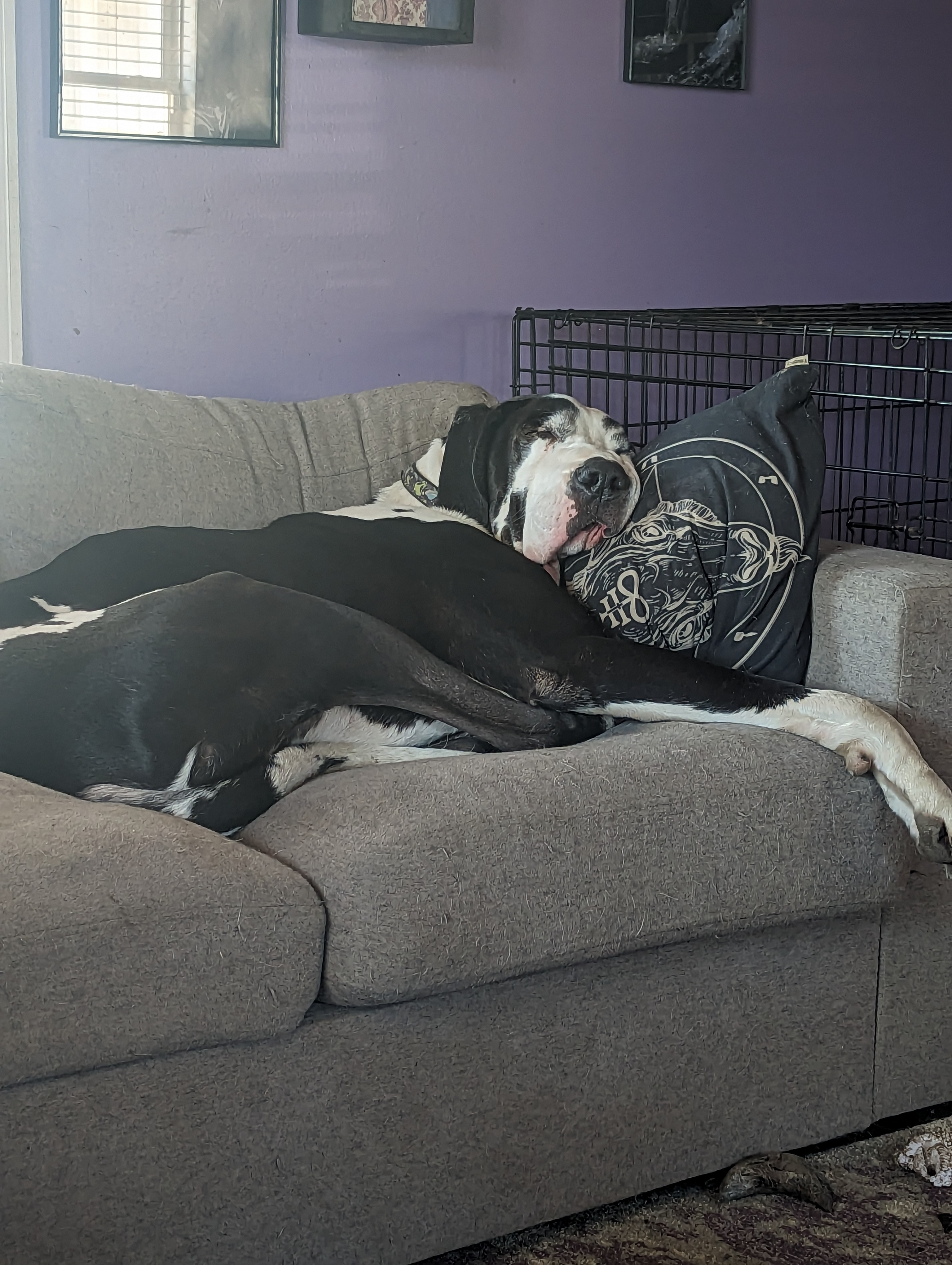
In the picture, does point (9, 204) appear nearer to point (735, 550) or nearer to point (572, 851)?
point (735, 550)

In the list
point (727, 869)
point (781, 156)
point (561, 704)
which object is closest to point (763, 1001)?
point (727, 869)

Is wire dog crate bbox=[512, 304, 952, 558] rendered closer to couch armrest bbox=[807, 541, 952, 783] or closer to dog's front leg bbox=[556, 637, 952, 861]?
couch armrest bbox=[807, 541, 952, 783]

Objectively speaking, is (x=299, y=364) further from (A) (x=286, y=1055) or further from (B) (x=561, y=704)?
(A) (x=286, y=1055)

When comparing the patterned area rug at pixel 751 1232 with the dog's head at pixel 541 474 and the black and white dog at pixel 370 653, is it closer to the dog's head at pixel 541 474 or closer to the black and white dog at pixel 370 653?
the black and white dog at pixel 370 653

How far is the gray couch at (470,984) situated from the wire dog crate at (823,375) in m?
0.56

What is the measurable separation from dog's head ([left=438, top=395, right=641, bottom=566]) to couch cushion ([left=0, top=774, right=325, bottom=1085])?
0.84 meters

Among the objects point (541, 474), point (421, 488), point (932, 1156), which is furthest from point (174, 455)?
point (932, 1156)

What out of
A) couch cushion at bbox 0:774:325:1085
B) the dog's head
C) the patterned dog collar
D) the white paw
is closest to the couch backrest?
the patterned dog collar

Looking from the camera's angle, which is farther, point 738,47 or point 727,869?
point 738,47

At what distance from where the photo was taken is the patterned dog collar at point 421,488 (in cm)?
223

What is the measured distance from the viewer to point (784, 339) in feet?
11.7

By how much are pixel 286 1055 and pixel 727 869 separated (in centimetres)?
56

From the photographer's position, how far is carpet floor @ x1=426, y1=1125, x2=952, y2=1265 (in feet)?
5.16

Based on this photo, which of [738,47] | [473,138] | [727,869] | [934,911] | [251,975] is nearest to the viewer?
[251,975]
